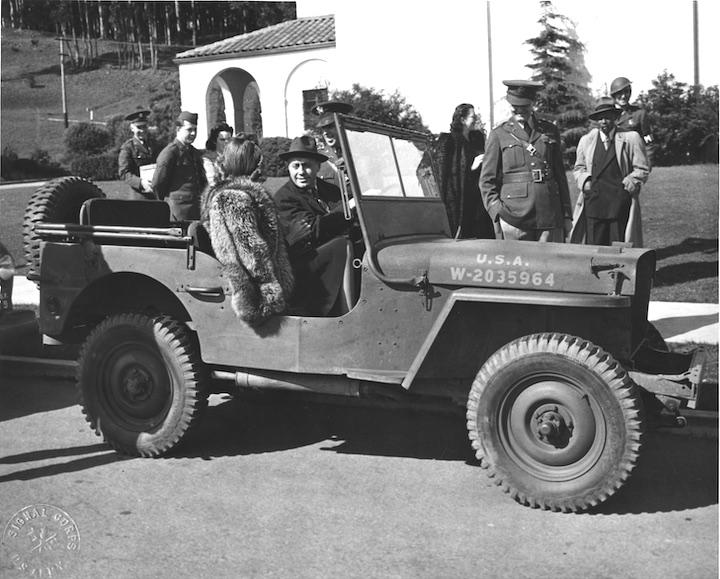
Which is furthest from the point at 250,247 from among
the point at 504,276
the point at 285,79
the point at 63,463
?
the point at 285,79

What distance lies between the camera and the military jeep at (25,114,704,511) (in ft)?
14.0

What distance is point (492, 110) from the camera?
20.9 meters

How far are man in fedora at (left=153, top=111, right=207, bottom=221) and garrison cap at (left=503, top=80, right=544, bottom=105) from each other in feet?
10.00

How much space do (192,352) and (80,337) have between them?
0.96 metres

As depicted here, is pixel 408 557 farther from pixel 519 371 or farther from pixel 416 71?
pixel 416 71

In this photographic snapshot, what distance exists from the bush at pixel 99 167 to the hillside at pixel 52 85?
1326cm

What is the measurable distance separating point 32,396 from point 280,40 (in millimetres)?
21400

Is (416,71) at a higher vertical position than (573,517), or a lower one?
higher

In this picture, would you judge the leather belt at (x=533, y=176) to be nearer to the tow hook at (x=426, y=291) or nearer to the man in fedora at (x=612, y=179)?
the man in fedora at (x=612, y=179)

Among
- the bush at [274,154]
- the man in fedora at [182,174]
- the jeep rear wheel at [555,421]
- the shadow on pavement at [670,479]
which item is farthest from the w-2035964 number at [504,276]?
the bush at [274,154]

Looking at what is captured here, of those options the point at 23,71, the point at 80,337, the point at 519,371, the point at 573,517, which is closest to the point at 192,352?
the point at 80,337

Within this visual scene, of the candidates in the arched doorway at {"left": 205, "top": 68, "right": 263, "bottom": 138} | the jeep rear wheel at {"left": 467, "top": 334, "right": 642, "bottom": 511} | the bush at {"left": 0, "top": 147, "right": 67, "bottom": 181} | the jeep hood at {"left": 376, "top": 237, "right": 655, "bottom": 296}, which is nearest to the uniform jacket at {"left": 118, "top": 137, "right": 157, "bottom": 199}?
the jeep hood at {"left": 376, "top": 237, "right": 655, "bottom": 296}

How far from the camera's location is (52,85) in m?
55.0

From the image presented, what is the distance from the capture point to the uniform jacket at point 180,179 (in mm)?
7871
